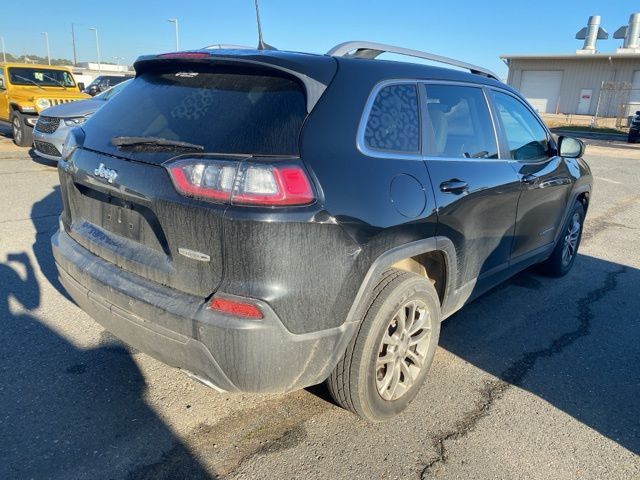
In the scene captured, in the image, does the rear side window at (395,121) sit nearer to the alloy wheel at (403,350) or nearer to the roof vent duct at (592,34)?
the alloy wheel at (403,350)

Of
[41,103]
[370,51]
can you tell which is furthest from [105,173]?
[41,103]

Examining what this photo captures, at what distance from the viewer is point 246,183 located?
2.06m

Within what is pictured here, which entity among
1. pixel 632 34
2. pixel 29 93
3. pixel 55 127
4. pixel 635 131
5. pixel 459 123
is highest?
pixel 632 34

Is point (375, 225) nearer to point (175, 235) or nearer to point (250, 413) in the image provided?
point (175, 235)

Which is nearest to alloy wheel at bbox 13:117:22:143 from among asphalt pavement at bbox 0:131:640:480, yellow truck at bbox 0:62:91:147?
yellow truck at bbox 0:62:91:147

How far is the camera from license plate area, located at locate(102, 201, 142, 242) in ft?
7.99

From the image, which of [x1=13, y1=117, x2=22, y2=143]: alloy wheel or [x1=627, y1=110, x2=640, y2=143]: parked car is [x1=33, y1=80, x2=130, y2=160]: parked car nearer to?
[x1=13, y1=117, x2=22, y2=143]: alloy wheel

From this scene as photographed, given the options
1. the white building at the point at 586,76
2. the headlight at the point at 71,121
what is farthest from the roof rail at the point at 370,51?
the white building at the point at 586,76

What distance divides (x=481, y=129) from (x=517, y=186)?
514 millimetres

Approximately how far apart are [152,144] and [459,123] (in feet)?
6.06

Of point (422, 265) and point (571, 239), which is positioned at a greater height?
point (422, 265)

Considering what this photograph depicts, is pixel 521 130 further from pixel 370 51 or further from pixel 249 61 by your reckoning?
pixel 249 61

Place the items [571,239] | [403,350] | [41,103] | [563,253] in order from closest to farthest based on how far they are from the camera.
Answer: [403,350]
[563,253]
[571,239]
[41,103]

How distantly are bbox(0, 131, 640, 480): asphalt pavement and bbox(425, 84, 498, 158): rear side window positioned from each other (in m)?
1.38
